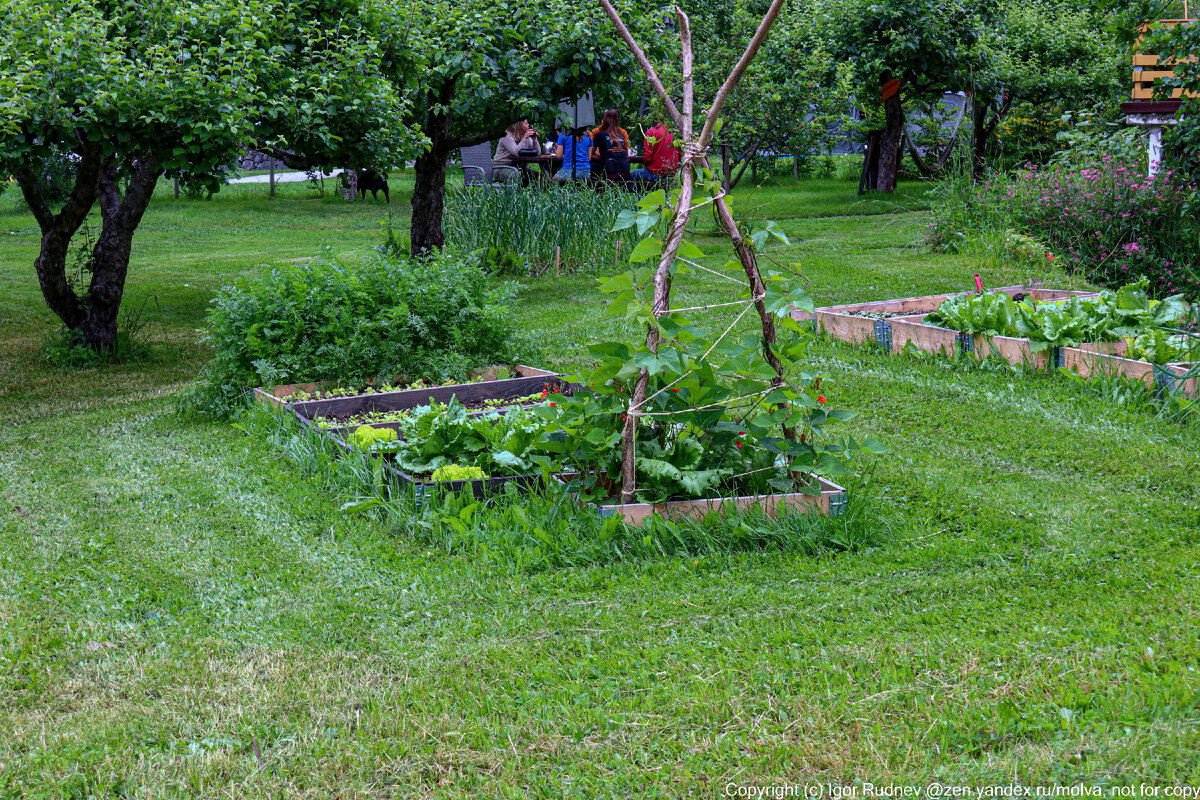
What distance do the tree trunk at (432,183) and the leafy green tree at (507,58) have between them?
1.08ft

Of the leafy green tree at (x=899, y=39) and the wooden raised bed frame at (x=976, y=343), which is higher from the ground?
the leafy green tree at (x=899, y=39)

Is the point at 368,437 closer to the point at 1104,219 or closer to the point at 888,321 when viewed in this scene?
the point at 888,321

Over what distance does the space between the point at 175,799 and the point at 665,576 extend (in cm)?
164

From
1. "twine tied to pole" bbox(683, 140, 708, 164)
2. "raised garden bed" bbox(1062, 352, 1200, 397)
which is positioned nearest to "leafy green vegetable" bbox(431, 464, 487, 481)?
"twine tied to pole" bbox(683, 140, 708, 164)

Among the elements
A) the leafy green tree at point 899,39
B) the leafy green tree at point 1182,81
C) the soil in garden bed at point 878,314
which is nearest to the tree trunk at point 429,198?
the soil in garden bed at point 878,314

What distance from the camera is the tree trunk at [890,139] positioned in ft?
57.2

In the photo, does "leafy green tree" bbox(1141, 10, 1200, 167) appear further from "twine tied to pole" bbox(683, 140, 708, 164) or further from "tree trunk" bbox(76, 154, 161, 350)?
"tree trunk" bbox(76, 154, 161, 350)

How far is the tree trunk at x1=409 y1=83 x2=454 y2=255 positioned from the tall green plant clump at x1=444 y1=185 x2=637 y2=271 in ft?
0.94

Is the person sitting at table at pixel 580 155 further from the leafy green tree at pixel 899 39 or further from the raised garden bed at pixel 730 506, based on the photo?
the raised garden bed at pixel 730 506

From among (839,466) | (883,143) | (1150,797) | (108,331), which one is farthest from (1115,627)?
(883,143)

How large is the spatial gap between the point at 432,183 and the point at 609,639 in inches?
317

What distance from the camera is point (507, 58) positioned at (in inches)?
364

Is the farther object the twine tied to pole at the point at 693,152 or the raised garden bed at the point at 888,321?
the raised garden bed at the point at 888,321

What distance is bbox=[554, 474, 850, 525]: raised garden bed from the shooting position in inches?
142
